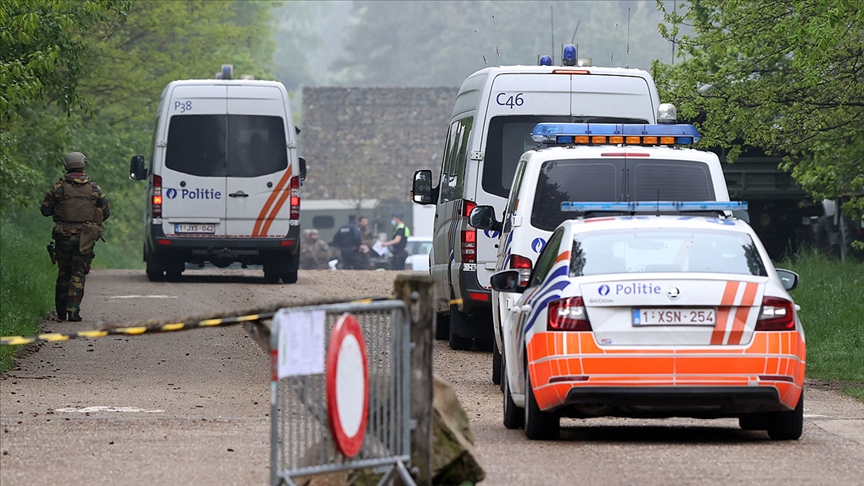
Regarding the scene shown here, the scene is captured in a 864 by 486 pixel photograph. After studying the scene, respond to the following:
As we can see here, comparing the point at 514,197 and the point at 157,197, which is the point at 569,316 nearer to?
the point at 514,197

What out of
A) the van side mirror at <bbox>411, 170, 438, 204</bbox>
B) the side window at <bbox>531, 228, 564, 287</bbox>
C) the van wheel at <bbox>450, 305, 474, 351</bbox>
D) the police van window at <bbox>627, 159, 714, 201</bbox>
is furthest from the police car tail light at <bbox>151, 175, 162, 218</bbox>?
the side window at <bbox>531, 228, 564, 287</bbox>

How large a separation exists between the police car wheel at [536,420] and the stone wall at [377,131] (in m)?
63.8

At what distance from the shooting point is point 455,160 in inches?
731

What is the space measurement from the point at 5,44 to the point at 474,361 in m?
5.70

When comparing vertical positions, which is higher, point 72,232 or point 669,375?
point 72,232

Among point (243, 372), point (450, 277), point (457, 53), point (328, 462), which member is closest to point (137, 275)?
point (450, 277)

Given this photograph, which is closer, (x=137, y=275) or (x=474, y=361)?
(x=474, y=361)

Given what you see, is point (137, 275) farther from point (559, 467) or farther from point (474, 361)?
point (559, 467)

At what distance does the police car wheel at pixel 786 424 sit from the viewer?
10.8 metres

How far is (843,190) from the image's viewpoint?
24.2m

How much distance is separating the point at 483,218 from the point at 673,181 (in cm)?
296

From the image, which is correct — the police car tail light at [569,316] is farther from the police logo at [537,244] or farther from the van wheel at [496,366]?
the van wheel at [496,366]

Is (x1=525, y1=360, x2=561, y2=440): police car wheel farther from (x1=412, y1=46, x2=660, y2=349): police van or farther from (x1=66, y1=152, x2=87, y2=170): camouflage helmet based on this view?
(x1=66, y1=152, x2=87, y2=170): camouflage helmet

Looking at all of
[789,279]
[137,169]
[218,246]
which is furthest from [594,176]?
[137,169]
